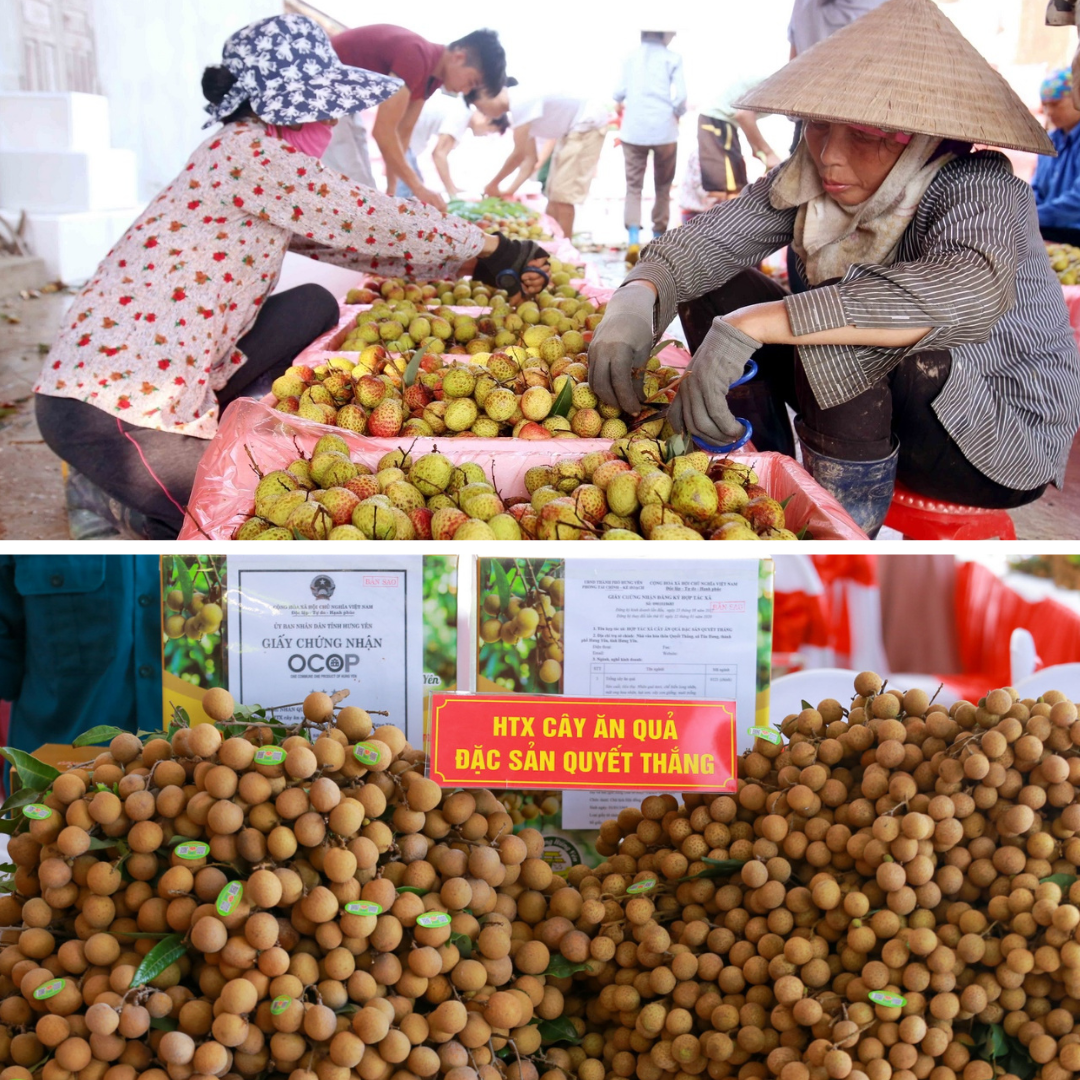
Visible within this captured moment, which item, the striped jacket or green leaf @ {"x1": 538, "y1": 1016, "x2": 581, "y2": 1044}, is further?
the striped jacket

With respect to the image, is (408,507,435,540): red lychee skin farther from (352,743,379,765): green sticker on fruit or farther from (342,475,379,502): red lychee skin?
(352,743,379,765): green sticker on fruit

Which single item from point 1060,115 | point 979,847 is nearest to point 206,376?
point 979,847

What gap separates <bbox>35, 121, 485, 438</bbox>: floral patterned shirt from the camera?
7.42 feet

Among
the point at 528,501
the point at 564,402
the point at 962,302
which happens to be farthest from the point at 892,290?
the point at 528,501

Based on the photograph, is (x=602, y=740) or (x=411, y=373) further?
(x=411, y=373)

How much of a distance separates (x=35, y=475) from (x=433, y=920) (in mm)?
3176

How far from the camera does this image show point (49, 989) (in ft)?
2.36

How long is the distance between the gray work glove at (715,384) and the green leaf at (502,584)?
92 centimetres

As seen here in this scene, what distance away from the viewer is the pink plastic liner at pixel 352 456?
1646 millimetres

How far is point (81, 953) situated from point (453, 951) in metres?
0.28

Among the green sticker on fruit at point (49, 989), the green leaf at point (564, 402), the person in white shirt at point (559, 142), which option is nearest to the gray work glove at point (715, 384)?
the green leaf at point (564, 402)

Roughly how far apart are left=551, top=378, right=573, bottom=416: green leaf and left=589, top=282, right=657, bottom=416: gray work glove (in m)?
0.05

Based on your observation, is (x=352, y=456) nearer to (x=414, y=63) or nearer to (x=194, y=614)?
(x=194, y=614)

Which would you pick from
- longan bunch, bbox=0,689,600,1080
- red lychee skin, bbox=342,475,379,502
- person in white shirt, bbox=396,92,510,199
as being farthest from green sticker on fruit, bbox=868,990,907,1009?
person in white shirt, bbox=396,92,510,199
